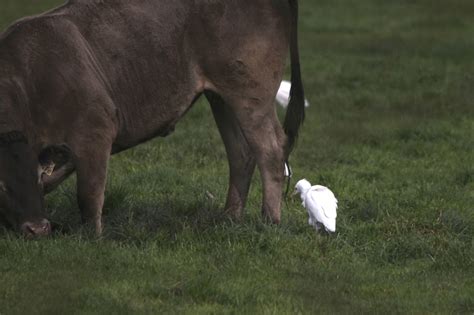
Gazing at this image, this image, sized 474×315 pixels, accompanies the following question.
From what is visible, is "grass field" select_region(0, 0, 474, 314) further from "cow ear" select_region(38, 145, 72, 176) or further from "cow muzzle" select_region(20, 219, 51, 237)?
"cow ear" select_region(38, 145, 72, 176)

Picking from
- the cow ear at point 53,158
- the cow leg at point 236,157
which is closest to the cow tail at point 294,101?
the cow leg at point 236,157

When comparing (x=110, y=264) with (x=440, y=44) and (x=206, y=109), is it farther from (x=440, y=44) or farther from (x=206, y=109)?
(x=440, y=44)

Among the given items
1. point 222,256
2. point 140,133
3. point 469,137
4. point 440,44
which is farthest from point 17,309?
point 440,44

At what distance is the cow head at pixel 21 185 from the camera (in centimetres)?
980

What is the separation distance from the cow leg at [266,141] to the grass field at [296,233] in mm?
195

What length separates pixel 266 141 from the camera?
1056 centimetres

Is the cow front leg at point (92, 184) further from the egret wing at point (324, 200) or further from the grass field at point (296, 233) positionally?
the egret wing at point (324, 200)

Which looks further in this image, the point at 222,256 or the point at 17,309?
the point at 222,256

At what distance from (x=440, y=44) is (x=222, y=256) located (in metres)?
12.5

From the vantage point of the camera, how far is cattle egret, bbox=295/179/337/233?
10.4 metres

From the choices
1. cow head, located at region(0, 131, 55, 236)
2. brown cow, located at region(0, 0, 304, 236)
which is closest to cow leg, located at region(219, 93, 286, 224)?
brown cow, located at region(0, 0, 304, 236)

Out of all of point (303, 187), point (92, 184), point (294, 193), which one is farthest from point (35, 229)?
point (294, 193)

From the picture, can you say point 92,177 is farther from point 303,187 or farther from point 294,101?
point 303,187

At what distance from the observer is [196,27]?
10352mm
